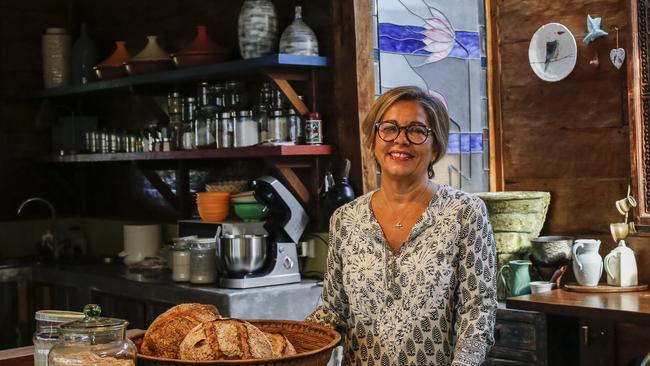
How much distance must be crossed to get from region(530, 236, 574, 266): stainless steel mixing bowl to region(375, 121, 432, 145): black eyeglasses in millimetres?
2065

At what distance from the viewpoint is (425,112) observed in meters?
2.64

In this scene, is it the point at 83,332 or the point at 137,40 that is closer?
the point at 83,332

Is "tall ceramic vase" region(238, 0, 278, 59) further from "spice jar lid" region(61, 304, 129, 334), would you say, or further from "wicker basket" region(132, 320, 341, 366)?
"spice jar lid" region(61, 304, 129, 334)

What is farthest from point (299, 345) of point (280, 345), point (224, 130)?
point (224, 130)

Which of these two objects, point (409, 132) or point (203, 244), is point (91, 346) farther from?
point (203, 244)

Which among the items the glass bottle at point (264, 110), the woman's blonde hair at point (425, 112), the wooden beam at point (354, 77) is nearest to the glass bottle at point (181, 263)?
the glass bottle at point (264, 110)

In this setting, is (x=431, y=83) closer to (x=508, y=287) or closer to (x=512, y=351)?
(x=508, y=287)

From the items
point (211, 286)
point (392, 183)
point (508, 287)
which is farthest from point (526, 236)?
point (392, 183)

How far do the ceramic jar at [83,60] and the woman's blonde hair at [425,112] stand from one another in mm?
4050

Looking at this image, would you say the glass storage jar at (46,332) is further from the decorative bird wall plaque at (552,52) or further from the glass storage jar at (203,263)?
the decorative bird wall plaque at (552,52)

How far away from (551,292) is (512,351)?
318mm

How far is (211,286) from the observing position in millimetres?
4816

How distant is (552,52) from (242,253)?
1.74m

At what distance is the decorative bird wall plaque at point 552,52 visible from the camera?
15.1 ft
